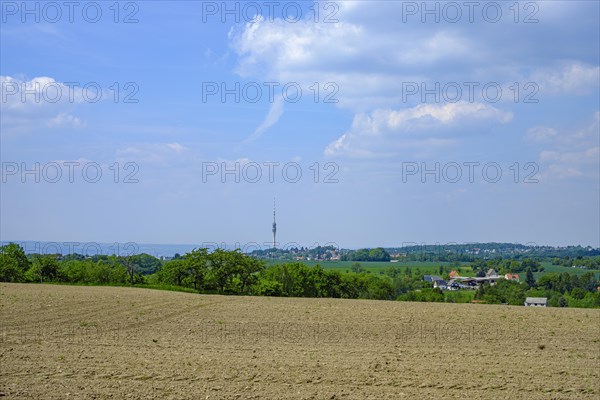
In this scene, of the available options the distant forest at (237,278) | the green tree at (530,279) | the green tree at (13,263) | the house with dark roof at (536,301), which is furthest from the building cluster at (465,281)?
the green tree at (13,263)

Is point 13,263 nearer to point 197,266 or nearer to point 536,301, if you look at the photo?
point 197,266

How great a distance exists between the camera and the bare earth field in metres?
19.3

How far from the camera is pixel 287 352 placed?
25.2m

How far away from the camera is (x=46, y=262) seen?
204ft

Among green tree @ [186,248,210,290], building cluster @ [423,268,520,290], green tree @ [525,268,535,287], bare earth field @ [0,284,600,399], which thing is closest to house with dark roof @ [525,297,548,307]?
bare earth field @ [0,284,600,399]

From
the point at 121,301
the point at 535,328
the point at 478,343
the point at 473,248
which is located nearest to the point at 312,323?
the point at 478,343

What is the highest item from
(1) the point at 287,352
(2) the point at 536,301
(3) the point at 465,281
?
(1) the point at 287,352

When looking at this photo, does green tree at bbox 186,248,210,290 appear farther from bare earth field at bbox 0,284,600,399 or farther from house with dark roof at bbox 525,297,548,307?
house with dark roof at bbox 525,297,548,307

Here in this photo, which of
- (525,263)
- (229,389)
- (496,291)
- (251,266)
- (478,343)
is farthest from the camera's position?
(525,263)

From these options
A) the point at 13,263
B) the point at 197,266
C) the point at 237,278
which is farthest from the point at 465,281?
the point at 13,263

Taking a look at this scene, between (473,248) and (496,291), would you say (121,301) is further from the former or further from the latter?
(473,248)

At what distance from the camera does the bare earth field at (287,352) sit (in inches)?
760

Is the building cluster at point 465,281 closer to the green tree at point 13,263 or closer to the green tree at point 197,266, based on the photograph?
the green tree at point 197,266

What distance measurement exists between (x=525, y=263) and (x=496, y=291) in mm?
35214
